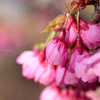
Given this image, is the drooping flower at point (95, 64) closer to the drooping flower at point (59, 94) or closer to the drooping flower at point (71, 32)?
the drooping flower at point (71, 32)

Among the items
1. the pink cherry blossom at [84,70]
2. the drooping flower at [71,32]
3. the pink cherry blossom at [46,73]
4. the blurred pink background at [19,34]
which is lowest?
the blurred pink background at [19,34]

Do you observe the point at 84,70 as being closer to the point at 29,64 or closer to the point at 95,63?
the point at 95,63

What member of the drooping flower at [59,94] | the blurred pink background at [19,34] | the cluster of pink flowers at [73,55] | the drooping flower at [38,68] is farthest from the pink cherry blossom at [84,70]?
the blurred pink background at [19,34]

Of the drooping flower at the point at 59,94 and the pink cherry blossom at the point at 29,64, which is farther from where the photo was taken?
the drooping flower at the point at 59,94

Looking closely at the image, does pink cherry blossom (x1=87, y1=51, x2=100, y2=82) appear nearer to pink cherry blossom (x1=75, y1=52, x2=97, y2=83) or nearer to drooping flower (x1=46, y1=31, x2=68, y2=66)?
pink cherry blossom (x1=75, y1=52, x2=97, y2=83)

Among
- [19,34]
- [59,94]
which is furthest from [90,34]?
[19,34]

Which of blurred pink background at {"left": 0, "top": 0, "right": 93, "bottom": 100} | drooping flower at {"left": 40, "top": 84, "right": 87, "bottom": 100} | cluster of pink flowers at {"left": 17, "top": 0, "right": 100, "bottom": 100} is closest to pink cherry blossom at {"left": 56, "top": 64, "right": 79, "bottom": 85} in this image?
cluster of pink flowers at {"left": 17, "top": 0, "right": 100, "bottom": 100}

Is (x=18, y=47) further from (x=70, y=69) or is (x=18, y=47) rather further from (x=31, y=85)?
(x=70, y=69)
